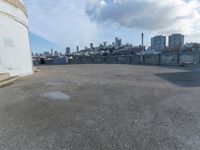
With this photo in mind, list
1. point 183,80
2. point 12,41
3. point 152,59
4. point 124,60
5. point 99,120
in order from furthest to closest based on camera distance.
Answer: point 124,60 < point 152,59 < point 12,41 < point 183,80 < point 99,120

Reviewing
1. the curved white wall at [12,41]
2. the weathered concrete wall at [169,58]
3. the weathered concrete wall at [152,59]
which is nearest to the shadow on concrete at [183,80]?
the curved white wall at [12,41]

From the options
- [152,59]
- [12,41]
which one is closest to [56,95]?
[12,41]

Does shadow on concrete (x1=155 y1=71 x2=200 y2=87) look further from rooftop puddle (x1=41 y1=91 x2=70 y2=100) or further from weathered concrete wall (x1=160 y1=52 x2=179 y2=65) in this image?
weathered concrete wall (x1=160 y1=52 x2=179 y2=65)

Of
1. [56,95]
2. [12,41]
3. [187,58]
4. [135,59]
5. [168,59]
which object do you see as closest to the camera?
[56,95]

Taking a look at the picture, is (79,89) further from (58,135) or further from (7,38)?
(7,38)

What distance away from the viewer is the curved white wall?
1195 cm

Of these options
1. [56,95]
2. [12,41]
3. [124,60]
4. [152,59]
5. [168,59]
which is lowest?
[124,60]

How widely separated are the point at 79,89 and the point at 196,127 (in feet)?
17.3

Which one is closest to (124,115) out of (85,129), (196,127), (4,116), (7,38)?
Result: (85,129)

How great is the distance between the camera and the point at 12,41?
42.9 feet

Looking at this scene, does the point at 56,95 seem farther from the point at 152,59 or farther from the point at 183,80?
the point at 152,59

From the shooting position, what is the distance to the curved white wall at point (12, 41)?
39.2ft

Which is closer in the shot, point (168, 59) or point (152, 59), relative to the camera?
point (168, 59)

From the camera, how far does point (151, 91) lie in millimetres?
8945
